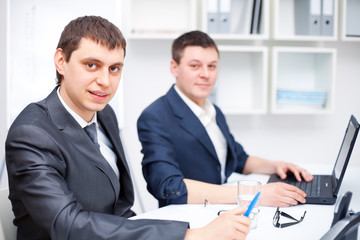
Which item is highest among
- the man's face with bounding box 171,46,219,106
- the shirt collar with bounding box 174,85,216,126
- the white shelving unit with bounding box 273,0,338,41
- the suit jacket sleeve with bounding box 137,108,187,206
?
the white shelving unit with bounding box 273,0,338,41

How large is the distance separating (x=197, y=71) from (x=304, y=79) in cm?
142

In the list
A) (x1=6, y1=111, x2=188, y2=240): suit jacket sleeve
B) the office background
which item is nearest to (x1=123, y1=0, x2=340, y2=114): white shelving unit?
the office background

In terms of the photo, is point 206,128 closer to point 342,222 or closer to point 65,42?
point 65,42

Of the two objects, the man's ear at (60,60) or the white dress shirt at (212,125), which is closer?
the man's ear at (60,60)

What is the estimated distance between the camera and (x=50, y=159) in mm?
1078

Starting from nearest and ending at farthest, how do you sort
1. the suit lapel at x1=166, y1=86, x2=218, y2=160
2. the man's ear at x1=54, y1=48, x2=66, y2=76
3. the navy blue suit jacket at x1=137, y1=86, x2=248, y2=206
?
1. the man's ear at x1=54, y1=48, x2=66, y2=76
2. the navy blue suit jacket at x1=137, y1=86, x2=248, y2=206
3. the suit lapel at x1=166, y1=86, x2=218, y2=160

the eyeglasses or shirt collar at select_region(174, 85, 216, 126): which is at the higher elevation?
shirt collar at select_region(174, 85, 216, 126)

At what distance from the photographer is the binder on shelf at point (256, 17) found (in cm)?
267

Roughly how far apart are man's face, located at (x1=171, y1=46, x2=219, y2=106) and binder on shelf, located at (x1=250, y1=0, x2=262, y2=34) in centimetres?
90

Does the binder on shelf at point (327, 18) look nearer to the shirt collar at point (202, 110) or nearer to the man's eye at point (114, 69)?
the shirt collar at point (202, 110)

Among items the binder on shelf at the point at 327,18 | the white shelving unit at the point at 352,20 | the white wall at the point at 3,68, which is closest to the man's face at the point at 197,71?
the binder on shelf at the point at 327,18

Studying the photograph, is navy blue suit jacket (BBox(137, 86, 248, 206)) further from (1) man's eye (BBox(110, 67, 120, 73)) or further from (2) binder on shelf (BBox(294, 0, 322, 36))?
(2) binder on shelf (BBox(294, 0, 322, 36))

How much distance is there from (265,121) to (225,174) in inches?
46.9

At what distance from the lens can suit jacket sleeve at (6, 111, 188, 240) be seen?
98cm
